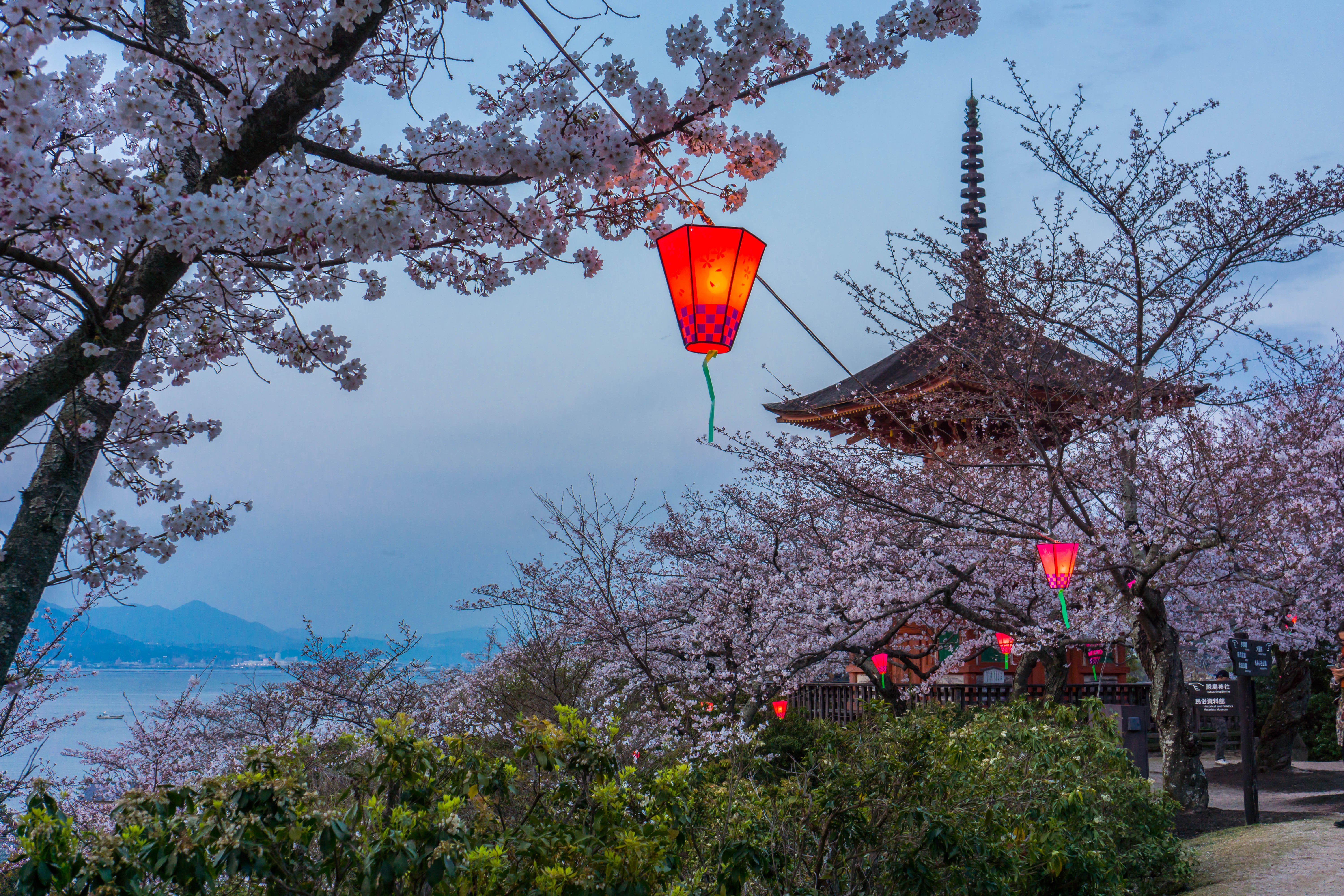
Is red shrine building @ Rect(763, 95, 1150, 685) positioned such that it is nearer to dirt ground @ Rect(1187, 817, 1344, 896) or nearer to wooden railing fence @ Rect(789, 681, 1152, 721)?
dirt ground @ Rect(1187, 817, 1344, 896)

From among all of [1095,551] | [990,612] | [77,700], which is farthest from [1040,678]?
[77,700]

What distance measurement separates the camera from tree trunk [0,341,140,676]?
9.05 feet

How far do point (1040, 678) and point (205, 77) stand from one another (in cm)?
1697

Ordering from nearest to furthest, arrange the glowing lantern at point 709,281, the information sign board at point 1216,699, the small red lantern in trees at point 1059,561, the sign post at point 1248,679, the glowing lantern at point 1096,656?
1. the glowing lantern at point 709,281
2. the small red lantern in trees at point 1059,561
3. the sign post at point 1248,679
4. the information sign board at point 1216,699
5. the glowing lantern at point 1096,656

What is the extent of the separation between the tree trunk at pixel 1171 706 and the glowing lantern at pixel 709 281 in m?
6.12

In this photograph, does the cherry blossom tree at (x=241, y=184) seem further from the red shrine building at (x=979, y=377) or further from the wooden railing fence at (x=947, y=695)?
the wooden railing fence at (x=947, y=695)

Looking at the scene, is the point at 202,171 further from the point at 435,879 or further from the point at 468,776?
the point at 435,879

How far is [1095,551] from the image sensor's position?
8.45m

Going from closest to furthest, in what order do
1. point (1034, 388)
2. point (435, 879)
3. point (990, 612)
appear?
1. point (435, 879)
2. point (1034, 388)
3. point (990, 612)

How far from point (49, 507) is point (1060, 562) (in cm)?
674

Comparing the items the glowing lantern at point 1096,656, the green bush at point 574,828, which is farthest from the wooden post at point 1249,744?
the green bush at point 574,828

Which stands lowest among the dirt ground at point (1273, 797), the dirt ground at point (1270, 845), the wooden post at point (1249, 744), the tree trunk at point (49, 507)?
the dirt ground at point (1273, 797)

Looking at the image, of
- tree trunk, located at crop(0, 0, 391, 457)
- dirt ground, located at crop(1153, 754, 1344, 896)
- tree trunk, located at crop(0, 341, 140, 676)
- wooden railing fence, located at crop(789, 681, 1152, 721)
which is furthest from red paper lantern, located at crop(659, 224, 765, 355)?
wooden railing fence, located at crop(789, 681, 1152, 721)

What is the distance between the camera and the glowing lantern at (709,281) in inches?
160
